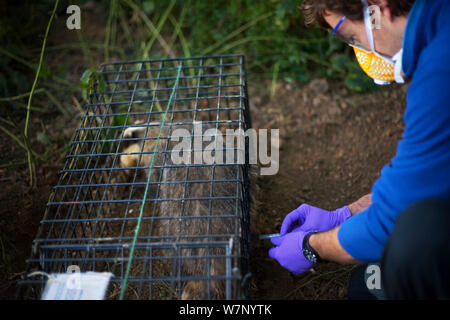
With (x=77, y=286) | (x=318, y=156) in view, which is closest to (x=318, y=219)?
(x=318, y=156)

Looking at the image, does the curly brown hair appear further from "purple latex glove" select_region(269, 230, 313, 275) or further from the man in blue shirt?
"purple latex glove" select_region(269, 230, 313, 275)

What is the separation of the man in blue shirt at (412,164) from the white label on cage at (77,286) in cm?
94

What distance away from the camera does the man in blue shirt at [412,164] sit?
3.72 feet

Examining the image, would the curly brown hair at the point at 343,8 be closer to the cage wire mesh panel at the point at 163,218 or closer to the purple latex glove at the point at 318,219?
the cage wire mesh panel at the point at 163,218

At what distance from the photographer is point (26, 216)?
2.32m

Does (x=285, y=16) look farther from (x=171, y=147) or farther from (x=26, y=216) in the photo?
(x=26, y=216)

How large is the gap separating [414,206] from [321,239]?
1.58 feet

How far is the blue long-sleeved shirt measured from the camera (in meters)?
1.12

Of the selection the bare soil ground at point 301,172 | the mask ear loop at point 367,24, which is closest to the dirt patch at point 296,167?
the bare soil ground at point 301,172

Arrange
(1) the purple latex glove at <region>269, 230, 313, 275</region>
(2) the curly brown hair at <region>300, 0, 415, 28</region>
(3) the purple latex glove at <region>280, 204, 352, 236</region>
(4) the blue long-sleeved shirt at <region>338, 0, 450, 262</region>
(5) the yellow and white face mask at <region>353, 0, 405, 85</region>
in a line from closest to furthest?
(4) the blue long-sleeved shirt at <region>338, 0, 450, 262</region>
(2) the curly brown hair at <region>300, 0, 415, 28</region>
(5) the yellow and white face mask at <region>353, 0, 405, 85</region>
(1) the purple latex glove at <region>269, 230, 313, 275</region>
(3) the purple latex glove at <region>280, 204, 352, 236</region>

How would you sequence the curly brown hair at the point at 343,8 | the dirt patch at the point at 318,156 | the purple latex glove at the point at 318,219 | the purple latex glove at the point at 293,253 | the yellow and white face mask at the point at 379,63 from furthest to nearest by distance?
the dirt patch at the point at 318,156
the purple latex glove at the point at 318,219
the purple latex glove at the point at 293,253
the yellow and white face mask at the point at 379,63
the curly brown hair at the point at 343,8

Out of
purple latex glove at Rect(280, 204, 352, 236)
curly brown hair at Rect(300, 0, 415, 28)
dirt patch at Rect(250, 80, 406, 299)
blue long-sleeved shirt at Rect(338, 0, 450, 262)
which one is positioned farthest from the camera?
dirt patch at Rect(250, 80, 406, 299)

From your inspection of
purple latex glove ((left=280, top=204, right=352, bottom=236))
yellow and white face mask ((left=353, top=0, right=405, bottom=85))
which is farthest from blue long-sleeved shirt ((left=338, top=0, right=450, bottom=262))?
purple latex glove ((left=280, top=204, right=352, bottom=236))
